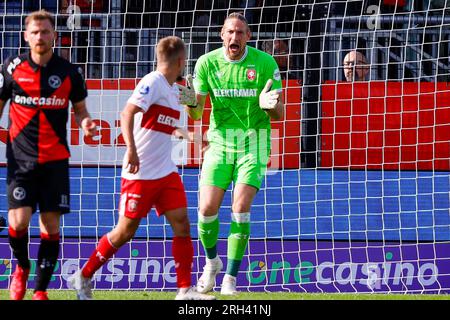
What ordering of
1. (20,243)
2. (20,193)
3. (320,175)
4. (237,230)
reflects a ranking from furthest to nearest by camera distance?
(320,175) < (237,230) < (20,243) < (20,193)

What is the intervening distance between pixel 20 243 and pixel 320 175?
4.56 meters

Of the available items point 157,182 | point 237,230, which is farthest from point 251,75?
point 157,182

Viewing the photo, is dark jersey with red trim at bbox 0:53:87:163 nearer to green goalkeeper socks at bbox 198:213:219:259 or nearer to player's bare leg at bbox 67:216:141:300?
player's bare leg at bbox 67:216:141:300

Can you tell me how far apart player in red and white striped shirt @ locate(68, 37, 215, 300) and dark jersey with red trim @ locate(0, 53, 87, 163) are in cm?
53

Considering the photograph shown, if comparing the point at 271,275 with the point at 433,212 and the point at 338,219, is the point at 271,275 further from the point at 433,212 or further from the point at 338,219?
the point at 433,212

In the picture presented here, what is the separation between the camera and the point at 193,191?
11.7m

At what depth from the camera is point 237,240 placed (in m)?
9.24

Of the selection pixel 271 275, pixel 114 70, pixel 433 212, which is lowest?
pixel 271 275

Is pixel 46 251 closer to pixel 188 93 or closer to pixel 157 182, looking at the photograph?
pixel 157 182

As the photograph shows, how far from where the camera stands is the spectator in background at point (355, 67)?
11844mm

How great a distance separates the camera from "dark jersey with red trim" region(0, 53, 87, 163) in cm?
752

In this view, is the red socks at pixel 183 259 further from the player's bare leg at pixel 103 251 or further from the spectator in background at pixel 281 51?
the spectator in background at pixel 281 51
